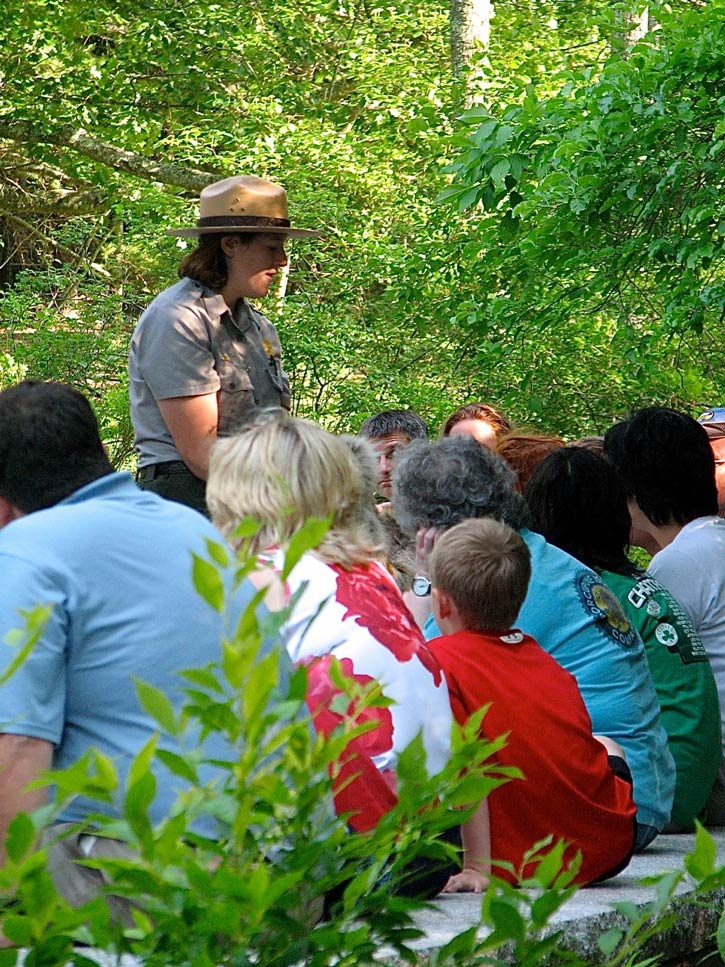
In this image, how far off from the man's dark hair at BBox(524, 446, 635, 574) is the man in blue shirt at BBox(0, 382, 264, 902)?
171cm

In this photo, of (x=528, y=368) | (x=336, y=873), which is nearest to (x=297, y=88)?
(x=528, y=368)

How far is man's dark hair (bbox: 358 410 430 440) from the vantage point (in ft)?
21.2

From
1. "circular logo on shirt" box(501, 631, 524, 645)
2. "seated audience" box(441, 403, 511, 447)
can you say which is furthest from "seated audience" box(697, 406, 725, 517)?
"circular logo on shirt" box(501, 631, 524, 645)

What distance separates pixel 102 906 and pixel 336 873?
0.24 meters

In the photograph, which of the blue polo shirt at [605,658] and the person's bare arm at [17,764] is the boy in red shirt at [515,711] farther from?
the person's bare arm at [17,764]

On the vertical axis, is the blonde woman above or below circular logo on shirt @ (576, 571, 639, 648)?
above

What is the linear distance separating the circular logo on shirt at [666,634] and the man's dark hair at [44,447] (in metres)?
1.87

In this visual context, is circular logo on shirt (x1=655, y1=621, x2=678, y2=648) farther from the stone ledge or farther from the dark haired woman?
the dark haired woman

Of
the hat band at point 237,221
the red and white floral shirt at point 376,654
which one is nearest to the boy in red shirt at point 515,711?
the red and white floral shirt at point 376,654

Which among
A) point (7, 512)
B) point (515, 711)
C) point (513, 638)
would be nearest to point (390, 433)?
point (513, 638)

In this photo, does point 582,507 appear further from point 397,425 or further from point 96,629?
point 397,425

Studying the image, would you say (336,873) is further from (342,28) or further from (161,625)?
(342,28)

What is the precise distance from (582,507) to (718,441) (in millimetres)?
1493

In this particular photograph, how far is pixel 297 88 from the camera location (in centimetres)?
1388
